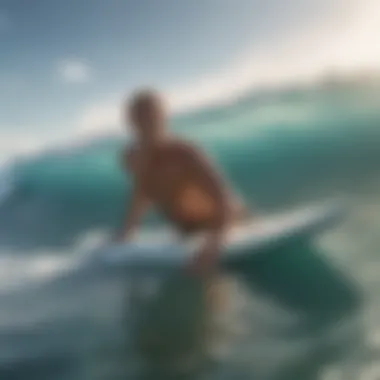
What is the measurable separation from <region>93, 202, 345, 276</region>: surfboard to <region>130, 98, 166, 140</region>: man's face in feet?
0.54

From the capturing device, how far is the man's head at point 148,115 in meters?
1.32

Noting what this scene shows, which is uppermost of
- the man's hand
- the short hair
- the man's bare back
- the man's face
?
Answer: the short hair

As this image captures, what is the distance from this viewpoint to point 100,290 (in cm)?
132

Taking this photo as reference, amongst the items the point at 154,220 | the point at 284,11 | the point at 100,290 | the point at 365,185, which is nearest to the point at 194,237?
the point at 154,220

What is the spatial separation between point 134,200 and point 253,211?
18 centimetres

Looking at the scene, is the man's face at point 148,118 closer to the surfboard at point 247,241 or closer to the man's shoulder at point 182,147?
the man's shoulder at point 182,147

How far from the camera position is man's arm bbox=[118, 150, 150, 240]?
1.31 metres

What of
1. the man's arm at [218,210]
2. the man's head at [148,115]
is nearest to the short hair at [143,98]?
the man's head at [148,115]

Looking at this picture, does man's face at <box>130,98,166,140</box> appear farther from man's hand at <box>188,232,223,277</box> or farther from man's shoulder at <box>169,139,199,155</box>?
man's hand at <box>188,232,223,277</box>

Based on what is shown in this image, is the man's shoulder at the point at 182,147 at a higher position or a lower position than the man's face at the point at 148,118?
lower

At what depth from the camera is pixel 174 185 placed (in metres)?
1.31

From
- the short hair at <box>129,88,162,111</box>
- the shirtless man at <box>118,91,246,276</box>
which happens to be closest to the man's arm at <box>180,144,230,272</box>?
the shirtless man at <box>118,91,246,276</box>

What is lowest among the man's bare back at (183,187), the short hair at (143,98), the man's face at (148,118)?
the man's bare back at (183,187)

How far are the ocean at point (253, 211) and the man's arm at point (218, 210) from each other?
0.06 feet
